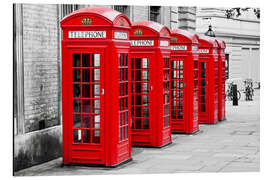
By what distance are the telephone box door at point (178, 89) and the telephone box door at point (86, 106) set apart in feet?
15.1

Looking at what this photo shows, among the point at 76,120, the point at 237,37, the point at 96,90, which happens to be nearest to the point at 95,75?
the point at 96,90

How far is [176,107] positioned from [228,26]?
15.5 meters

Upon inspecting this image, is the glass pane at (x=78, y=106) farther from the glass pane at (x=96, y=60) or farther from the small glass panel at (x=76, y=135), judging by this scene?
the glass pane at (x=96, y=60)

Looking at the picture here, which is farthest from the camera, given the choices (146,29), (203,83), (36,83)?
(203,83)

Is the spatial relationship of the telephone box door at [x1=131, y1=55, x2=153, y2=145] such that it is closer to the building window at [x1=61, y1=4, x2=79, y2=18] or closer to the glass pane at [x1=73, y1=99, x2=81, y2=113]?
the building window at [x1=61, y1=4, x2=79, y2=18]

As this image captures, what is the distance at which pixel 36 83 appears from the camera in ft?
32.0

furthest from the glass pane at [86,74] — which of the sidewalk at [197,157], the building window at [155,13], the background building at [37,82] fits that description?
the building window at [155,13]

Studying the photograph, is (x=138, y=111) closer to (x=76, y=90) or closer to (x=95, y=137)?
(x=95, y=137)

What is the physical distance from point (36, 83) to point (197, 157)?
325 cm

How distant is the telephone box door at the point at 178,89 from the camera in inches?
535

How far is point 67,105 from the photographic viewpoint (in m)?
9.28

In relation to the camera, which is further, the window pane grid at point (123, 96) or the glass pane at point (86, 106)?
the window pane grid at point (123, 96)
